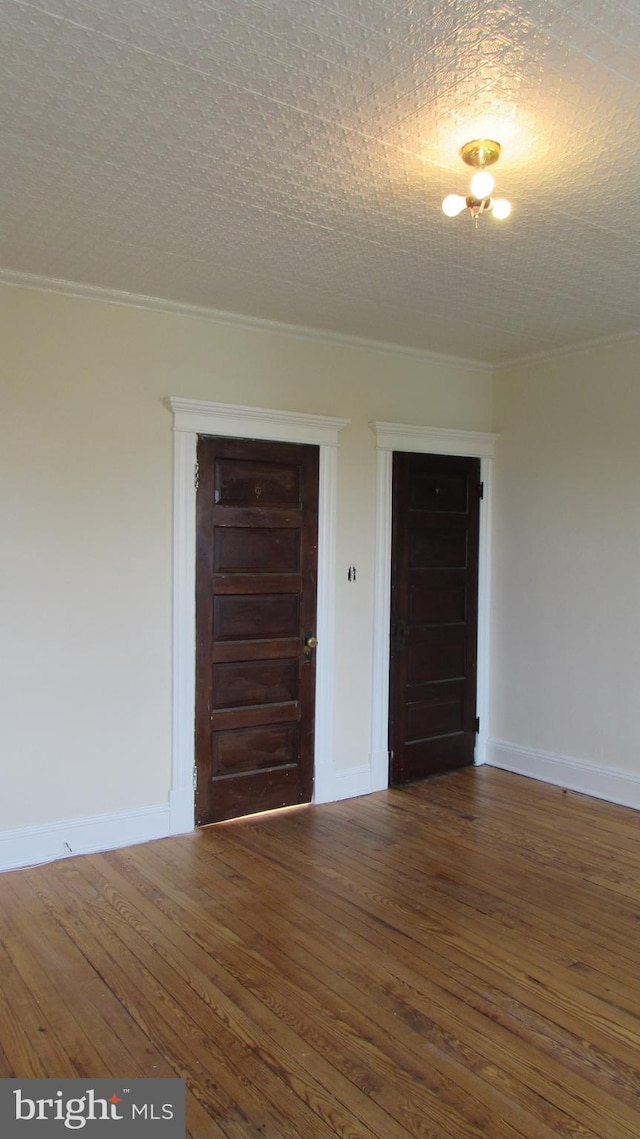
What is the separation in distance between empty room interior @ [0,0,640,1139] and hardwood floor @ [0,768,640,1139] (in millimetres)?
16

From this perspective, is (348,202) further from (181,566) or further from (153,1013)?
(153,1013)

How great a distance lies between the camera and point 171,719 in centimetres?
389

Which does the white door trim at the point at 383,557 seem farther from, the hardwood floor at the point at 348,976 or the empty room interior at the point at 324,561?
the hardwood floor at the point at 348,976

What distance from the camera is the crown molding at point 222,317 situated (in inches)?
135

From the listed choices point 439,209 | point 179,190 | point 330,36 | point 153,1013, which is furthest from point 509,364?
point 153,1013

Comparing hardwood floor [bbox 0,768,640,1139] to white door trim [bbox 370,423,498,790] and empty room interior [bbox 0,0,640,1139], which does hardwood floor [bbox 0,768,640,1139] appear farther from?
white door trim [bbox 370,423,498,790]

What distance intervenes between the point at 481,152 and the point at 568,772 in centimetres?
363

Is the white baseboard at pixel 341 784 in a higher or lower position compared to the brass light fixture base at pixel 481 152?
lower

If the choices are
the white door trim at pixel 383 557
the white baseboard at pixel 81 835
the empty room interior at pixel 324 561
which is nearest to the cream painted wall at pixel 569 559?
the empty room interior at pixel 324 561

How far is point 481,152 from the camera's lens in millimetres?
2275

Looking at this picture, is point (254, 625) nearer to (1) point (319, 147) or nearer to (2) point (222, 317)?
(2) point (222, 317)

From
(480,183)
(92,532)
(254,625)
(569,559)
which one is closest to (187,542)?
(92,532)

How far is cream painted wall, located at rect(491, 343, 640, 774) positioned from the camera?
4383 millimetres

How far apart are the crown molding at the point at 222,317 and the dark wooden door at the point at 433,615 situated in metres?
0.63
